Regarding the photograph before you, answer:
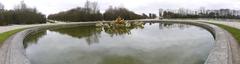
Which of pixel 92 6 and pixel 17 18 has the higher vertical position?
pixel 92 6

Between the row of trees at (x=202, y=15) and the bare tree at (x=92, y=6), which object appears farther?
the bare tree at (x=92, y=6)

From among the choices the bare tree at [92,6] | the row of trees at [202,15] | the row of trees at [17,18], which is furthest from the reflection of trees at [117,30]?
the bare tree at [92,6]

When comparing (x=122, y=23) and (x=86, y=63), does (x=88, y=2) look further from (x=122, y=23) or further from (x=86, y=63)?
(x=86, y=63)

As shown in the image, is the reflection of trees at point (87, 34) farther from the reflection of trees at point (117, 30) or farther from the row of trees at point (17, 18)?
the row of trees at point (17, 18)

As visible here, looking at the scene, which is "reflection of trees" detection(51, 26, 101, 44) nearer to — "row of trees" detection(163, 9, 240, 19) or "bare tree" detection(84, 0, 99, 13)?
"row of trees" detection(163, 9, 240, 19)

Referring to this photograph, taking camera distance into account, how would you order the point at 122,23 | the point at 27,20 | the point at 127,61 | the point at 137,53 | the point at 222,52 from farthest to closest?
the point at 27,20
the point at 122,23
the point at 137,53
the point at 127,61
the point at 222,52

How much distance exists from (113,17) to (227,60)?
3916 centimetres

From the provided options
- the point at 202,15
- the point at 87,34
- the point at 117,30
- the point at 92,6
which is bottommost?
the point at 87,34

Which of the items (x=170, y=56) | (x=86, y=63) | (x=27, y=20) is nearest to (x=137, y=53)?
(x=170, y=56)

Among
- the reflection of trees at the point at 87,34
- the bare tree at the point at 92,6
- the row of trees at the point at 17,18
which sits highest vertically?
the bare tree at the point at 92,6

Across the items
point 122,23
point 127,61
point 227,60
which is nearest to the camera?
point 227,60

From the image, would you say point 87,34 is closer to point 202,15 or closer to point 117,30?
point 117,30

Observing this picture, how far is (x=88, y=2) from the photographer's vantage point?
54.6 m

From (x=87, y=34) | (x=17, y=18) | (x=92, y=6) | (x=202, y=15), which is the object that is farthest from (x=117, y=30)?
(x=92, y=6)
